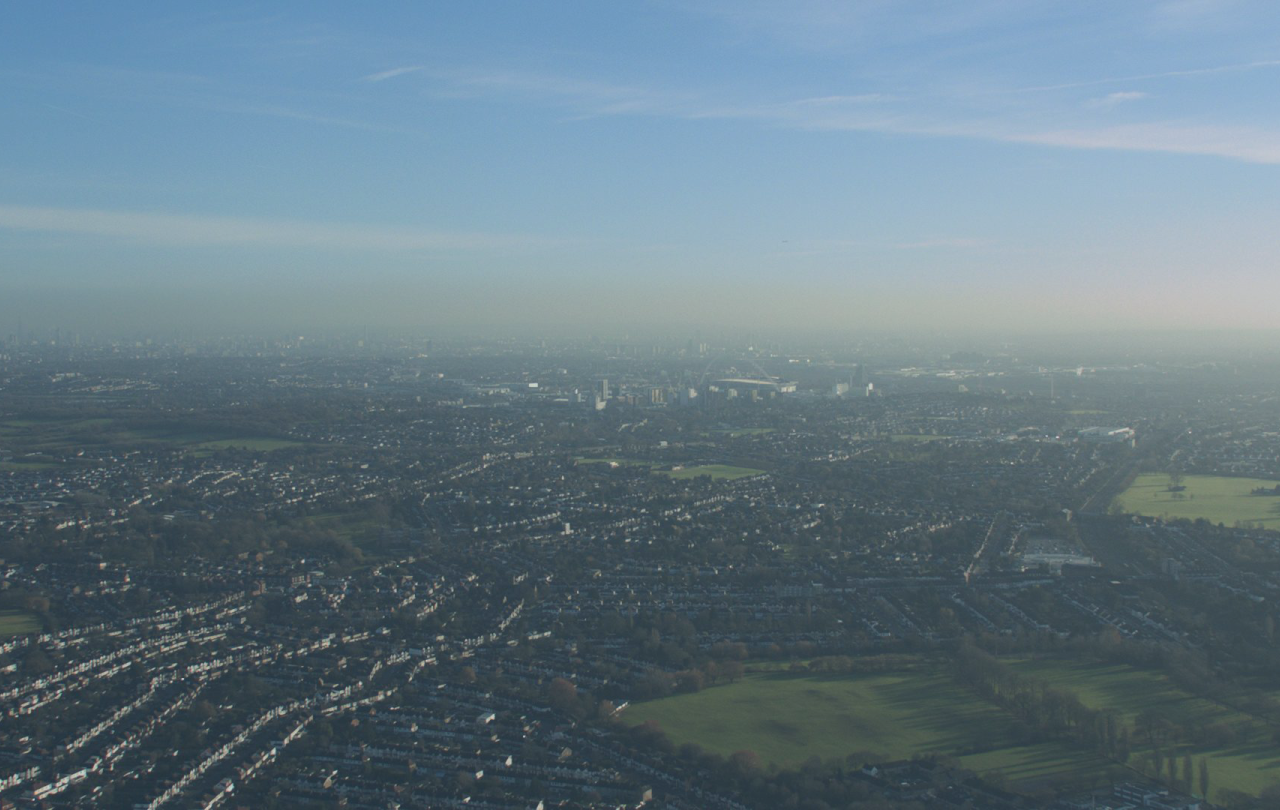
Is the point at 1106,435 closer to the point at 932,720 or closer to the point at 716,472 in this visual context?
the point at 716,472

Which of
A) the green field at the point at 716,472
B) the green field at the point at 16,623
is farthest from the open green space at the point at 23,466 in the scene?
the green field at the point at 716,472

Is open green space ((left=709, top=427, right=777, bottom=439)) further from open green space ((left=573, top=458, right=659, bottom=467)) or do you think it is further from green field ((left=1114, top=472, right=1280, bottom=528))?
green field ((left=1114, top=472, right=1280, bottom=528))

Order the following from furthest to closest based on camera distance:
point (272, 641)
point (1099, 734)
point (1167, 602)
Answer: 1. point (1167, 602)
2. point (272, 641)
3. point (1099, 734)

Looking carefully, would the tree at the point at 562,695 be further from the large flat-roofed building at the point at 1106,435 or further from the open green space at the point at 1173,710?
the large flat-roofed building at the point at 1106,435

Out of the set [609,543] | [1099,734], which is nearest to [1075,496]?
[609,543]

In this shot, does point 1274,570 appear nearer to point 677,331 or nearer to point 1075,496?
point 1075,496

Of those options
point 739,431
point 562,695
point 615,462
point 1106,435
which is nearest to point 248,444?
point 615,462
